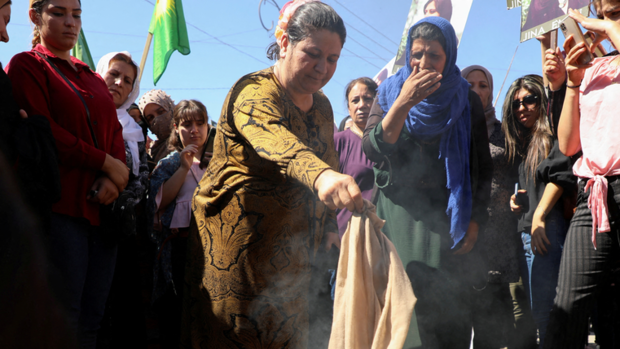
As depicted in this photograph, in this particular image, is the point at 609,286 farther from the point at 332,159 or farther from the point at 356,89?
the point at 356,89

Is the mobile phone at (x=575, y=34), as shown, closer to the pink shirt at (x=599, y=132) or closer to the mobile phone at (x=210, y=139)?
→ the pink shirt at (x=599, y=132)

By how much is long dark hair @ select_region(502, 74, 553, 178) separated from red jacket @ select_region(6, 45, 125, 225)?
9.15ft

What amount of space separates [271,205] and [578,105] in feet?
5.75

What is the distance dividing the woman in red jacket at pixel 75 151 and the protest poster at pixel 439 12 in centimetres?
216

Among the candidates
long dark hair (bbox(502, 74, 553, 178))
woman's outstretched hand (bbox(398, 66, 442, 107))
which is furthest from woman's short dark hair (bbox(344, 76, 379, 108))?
woman's outstretched hand (bbox(398, 66, 442, 107))

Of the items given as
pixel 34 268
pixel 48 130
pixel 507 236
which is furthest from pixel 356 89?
pixel 34 268

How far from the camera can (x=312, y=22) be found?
1.93m

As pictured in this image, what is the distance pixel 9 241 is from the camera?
1.41 metres

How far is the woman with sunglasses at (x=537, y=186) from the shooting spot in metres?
2.99

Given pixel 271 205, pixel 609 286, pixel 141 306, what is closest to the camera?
pixel 271 205

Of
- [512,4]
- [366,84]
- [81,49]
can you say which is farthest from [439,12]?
[81,49]

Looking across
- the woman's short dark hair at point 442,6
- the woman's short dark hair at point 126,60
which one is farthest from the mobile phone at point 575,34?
the woman's short dark hair at point 126,60

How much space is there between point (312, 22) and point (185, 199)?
1940mm

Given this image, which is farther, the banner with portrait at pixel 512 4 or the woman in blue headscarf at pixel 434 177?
the banner with portrait at pixel 512 4
